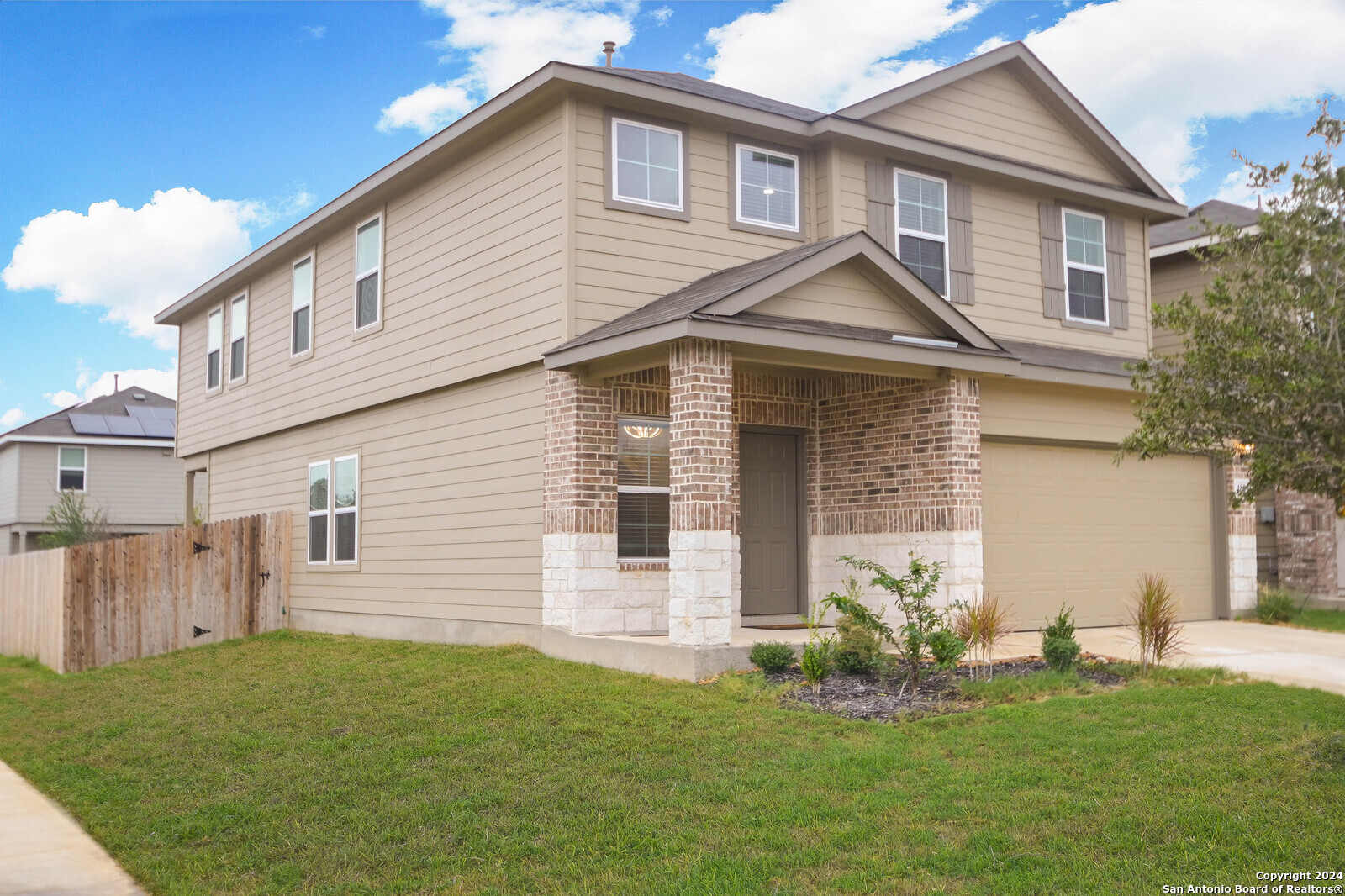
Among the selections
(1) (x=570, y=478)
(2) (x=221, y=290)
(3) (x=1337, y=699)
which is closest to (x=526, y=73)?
(1) (x=570, y=478)

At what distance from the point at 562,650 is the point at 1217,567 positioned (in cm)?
948

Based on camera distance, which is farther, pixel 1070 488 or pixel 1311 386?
pixel 1070 488

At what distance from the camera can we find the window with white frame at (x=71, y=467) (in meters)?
33.8

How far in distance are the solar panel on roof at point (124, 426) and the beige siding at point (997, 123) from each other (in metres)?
27.5

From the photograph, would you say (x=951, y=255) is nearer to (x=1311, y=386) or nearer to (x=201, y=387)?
(x=1311, y=386)

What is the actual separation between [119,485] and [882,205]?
27931 mm

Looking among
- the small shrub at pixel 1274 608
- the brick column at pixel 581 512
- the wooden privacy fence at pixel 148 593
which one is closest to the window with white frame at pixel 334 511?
the wooden privacy fence at pixel 148 593

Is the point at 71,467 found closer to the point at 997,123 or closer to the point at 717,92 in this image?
the point at 717,92

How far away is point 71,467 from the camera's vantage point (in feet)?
111

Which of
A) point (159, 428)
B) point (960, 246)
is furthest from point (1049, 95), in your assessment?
point (159, 428)

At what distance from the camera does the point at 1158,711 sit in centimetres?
811

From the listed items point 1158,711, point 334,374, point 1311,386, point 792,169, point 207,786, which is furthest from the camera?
point 334,374

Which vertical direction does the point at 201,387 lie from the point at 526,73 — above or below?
below

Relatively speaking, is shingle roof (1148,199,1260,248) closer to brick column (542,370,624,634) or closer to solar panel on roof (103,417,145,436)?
brick column (542,370,624,634)
